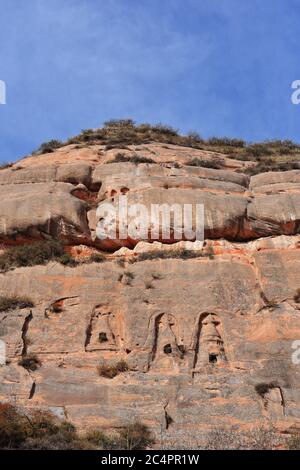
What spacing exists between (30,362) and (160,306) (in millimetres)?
4192

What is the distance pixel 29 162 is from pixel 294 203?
10.9 meters

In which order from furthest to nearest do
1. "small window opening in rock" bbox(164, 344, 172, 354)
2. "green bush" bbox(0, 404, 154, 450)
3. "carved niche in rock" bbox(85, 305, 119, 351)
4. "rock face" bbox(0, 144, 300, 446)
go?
"carved niche in rock" bbox(85, 305, 119, 351), "small window opening in rock" bbox(164, 344, 172, 354), "rock face" bbox(0, 144, 300, 446), "green bush" bbox(0, 404, 154, 450)

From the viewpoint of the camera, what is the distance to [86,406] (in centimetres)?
1582

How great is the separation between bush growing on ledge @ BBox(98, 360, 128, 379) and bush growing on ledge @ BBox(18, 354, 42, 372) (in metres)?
1.71

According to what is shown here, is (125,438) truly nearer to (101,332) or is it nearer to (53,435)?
(53,435)

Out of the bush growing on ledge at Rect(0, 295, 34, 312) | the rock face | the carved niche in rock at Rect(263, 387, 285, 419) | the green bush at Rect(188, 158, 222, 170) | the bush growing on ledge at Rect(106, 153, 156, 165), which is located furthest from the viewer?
the green bush at Rect(188, 158, 222, 170)

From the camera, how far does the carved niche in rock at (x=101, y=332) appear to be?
1808 centimetres

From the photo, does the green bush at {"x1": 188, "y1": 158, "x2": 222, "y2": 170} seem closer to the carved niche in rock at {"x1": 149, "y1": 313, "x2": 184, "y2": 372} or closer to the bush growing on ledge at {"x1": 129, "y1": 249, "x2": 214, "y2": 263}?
the bush growing on ledge at {"x1": 129, "y1": 249, "x2": 214, "y2": 263}

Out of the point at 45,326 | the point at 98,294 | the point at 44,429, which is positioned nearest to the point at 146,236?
the point at 98,294

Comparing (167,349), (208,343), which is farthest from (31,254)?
(208,343)

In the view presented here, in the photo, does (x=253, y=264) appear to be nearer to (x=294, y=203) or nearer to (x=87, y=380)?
(x=294, y=203)

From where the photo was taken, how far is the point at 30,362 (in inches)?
677

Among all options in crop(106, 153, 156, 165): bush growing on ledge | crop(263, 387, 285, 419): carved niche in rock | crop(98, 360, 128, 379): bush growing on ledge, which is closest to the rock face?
crop(263, 387, 285, 419): carved niche in rock

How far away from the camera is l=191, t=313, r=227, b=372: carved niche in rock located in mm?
17672
